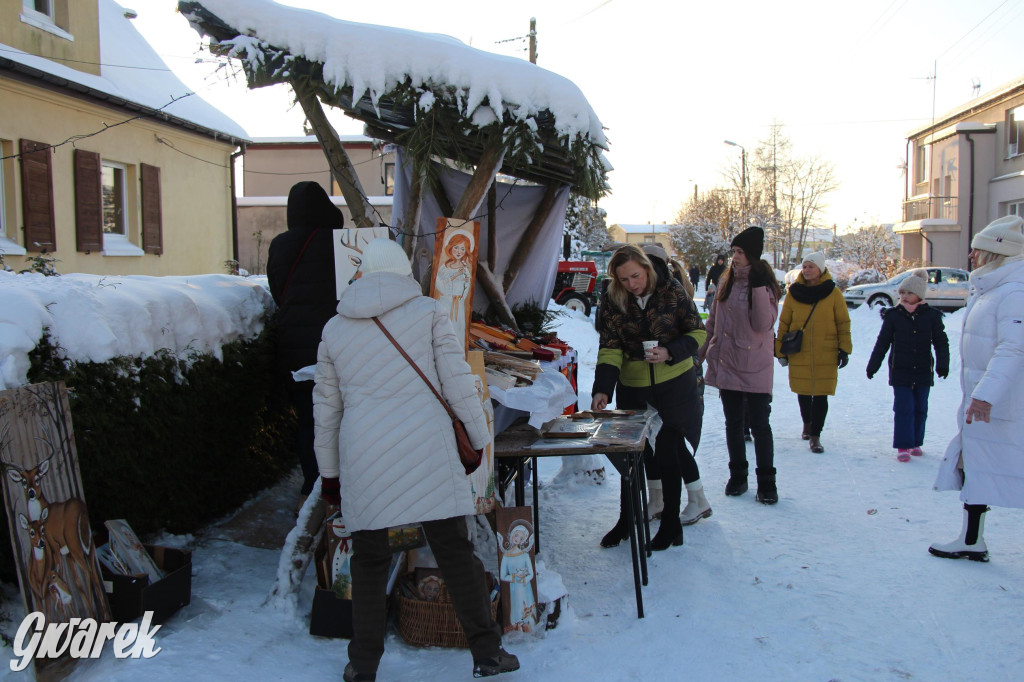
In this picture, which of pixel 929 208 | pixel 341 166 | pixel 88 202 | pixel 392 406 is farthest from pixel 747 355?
pixel 929 208

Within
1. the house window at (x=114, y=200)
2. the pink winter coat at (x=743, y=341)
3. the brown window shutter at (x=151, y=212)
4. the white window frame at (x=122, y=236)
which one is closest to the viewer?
the pink winter coat at (x=743, y=341)

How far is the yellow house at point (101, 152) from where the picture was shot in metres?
9.41

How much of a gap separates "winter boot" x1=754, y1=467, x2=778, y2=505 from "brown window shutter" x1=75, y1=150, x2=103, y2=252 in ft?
32.1

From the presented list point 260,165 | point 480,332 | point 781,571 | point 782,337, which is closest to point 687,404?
point 781,571

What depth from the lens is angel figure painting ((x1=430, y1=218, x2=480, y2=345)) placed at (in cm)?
377

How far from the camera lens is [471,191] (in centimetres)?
430

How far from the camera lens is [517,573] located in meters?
3.14

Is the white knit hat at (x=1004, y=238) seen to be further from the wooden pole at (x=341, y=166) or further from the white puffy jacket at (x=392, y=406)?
the wooden pole at (x=341, y=166)

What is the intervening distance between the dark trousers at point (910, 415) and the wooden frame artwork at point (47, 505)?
18.7ft

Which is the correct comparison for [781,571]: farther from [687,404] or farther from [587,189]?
[587,189]

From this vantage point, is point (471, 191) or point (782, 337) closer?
point (471, 191)

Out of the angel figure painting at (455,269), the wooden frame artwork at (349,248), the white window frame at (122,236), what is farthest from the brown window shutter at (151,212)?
the angel figure painting at (455,269)

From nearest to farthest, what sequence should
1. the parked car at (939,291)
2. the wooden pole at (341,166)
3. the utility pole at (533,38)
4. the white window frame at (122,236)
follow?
the wooden pole at (341,166), the white window frame at (122,236), the utility pole at (533,38), the parked car at (939,291)

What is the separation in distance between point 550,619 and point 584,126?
Answer: 2422 mm
